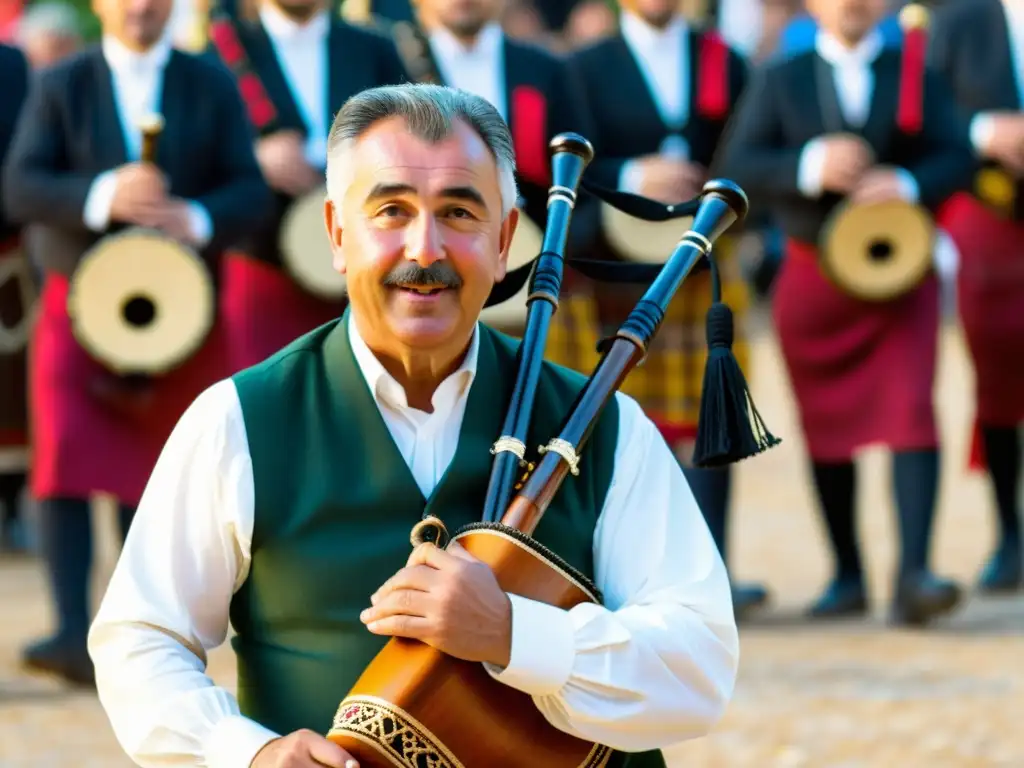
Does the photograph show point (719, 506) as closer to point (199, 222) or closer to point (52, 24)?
point (199, 222)

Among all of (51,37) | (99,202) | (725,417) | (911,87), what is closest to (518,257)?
(99,202)

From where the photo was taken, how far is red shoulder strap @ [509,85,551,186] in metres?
6.73

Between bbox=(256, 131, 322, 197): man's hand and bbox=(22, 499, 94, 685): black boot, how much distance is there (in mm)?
1133

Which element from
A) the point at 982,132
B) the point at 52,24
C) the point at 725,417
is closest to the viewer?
the point at 725,417

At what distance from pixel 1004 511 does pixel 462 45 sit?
259cm

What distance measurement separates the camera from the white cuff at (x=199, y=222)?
6.14 metres

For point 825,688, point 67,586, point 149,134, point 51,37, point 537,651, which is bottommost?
point 825,688

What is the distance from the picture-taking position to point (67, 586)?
6164 millimetres

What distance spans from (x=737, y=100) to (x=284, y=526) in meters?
4.86

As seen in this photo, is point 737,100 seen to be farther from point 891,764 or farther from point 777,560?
point 891,764

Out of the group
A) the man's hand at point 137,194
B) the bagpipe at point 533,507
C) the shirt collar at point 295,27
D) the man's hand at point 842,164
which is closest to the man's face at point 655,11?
the man's hand at point 842,164

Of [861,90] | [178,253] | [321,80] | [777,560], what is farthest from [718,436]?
[777,560]

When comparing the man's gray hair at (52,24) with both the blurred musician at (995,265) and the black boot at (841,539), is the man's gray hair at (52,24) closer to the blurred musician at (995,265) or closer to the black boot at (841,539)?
the blurred musician at (995,265)

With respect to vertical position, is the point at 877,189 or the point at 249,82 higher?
the point at 249,82
